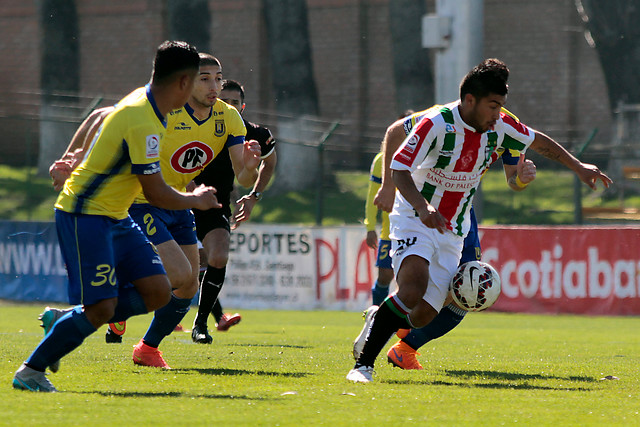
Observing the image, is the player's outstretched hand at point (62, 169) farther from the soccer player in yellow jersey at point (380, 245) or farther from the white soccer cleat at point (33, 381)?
the soccer player in yellow jersey at point (380, 245)

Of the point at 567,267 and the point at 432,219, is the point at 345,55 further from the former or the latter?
the point at 432,219

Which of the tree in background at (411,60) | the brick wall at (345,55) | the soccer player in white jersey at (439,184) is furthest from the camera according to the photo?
A: the brick wall at (345,55)

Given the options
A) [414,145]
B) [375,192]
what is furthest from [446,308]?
[375,192]

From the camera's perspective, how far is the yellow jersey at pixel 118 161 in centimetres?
594

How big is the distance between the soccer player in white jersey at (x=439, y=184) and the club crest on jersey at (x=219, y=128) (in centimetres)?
170

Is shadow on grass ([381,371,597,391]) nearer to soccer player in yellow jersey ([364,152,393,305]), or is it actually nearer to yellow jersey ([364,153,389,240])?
soccer player in yellow jersey ([364,152,393,305])

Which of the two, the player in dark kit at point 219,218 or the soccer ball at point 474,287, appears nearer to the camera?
the soccer ball at point 474,287

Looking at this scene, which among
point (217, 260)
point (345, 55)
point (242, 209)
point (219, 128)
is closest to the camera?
point (219, 128)

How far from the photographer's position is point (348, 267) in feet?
56.0

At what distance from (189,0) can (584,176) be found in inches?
845

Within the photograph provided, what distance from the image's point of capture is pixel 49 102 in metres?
30.2

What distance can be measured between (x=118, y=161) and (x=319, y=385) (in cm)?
177

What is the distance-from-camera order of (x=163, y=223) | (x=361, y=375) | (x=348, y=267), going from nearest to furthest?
(x=361, y=375) < (x=163, y=223) < (x=348, y=267)

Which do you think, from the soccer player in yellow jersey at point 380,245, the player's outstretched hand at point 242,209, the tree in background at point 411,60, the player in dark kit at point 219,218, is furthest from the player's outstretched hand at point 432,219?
the tree in background at point 411,60
